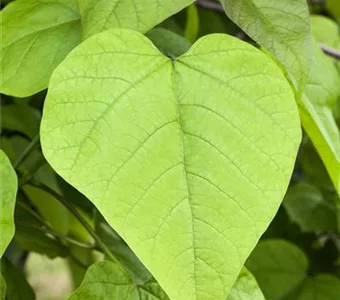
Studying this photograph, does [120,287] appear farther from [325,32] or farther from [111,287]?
[325,32]

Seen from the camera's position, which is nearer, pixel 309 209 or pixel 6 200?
pixel 6 200

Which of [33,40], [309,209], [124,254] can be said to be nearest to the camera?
[33,40]

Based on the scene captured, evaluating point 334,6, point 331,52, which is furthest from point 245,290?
point 334,6

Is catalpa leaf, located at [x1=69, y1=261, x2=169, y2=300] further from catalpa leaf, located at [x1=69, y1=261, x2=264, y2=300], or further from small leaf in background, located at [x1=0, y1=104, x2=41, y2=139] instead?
small leaf in background, located at [x1=0, y1=104, x2=41, y2=139]

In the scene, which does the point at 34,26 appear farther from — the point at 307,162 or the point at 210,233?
the point at 307,162

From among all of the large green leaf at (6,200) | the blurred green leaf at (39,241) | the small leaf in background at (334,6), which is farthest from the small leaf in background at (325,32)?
the large green leaf at (6,200)

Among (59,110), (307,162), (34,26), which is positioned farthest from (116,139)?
(307,162)
